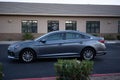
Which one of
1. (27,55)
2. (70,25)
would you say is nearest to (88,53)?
(27,55)

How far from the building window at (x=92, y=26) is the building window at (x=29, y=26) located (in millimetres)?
6338

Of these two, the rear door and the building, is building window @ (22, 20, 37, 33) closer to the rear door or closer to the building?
the building

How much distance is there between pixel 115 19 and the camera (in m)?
35.2

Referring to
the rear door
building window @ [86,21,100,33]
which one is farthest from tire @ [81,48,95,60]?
building window @ [86,21,100,33]

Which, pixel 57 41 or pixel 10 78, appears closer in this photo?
pixel 10 78

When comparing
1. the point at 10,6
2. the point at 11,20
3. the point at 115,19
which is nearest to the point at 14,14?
the point at 11,20

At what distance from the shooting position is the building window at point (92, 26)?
3443 cm

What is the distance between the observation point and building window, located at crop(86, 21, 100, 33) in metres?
34.4

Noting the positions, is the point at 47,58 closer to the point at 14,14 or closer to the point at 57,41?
the point at 57,41

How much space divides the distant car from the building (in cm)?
1870

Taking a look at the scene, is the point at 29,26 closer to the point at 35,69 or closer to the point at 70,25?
the point at 70,25

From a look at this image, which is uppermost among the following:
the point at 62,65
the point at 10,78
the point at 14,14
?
the point at 14,14

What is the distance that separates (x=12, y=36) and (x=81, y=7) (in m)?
10.2

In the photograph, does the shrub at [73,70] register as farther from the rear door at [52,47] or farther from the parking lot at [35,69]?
the rear door at [52,47]
